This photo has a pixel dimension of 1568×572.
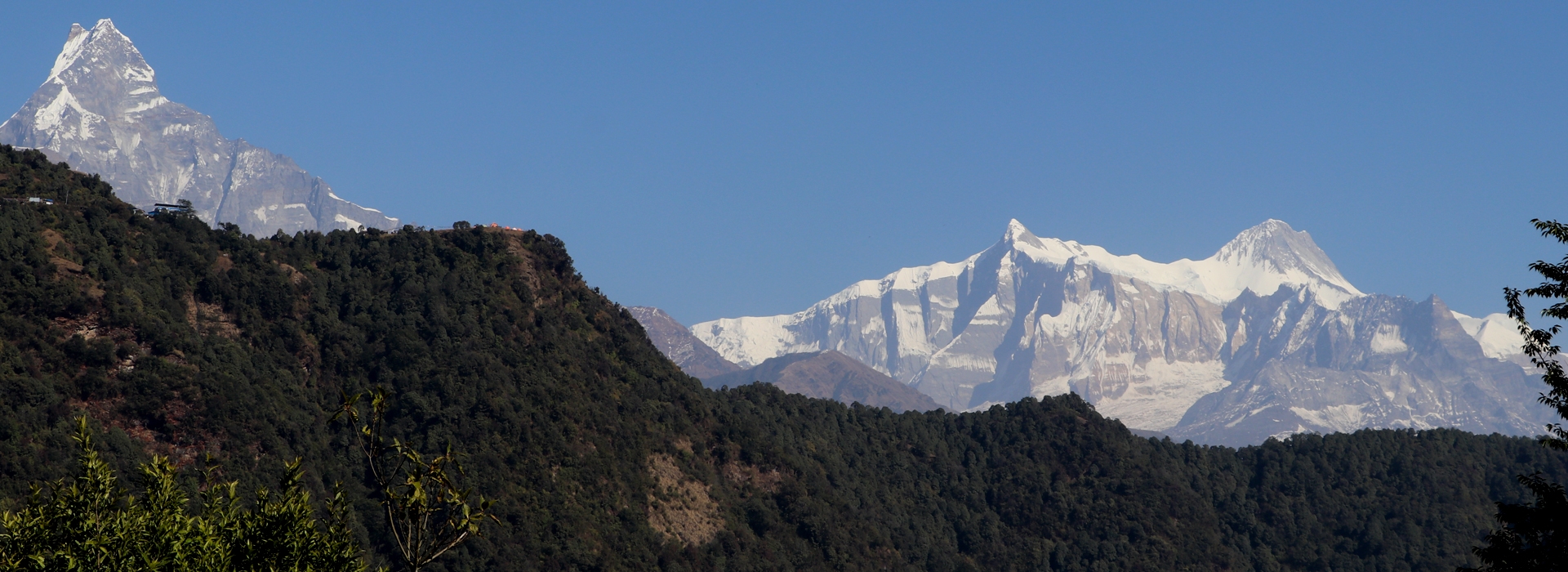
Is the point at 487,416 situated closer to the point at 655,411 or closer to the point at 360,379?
the point at 360,379

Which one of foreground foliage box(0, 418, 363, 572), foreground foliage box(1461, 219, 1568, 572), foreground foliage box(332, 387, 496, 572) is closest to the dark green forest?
foreground foliage box(0, 418, 363, 572)

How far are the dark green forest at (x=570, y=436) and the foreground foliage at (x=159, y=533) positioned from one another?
36.1m

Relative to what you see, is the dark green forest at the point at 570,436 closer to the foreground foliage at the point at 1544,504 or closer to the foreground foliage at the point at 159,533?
the foreground foliage at the point at 159,533

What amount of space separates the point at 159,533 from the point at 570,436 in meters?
92.1

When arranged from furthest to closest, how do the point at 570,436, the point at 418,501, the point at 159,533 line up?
the point at 570,436 < the point at 159,533 < the point at 418,501

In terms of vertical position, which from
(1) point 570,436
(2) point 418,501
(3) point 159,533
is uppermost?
(1) point 570,436

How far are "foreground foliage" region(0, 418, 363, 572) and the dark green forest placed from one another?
36073 mm

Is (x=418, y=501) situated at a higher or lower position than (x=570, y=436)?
lower

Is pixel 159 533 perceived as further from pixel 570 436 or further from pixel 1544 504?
pixel 570 436

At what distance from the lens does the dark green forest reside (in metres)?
104

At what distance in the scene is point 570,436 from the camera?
128 metres

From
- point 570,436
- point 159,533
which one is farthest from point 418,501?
point 570,436

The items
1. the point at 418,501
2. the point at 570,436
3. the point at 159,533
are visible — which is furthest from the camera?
the point at 570,436

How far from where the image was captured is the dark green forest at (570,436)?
103500 mm
